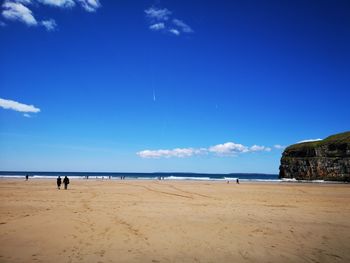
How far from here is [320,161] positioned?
3976 inches

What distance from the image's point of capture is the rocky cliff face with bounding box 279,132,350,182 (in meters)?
92.8

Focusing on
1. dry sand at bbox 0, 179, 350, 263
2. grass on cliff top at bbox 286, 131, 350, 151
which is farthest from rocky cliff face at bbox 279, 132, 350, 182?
dry sand at bbox 0, 179, 350, 263

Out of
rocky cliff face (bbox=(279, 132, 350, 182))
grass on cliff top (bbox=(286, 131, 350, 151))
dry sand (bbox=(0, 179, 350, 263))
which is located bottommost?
dry sand (bbox=(0, 179, 350, 263))

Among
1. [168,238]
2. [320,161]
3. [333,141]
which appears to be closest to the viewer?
[168,238]

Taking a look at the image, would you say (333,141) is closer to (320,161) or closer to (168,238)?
(320,161)

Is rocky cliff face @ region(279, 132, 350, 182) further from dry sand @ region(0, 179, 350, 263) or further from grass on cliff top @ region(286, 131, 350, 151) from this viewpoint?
dry sand @ region(0, 179, 350, 263)

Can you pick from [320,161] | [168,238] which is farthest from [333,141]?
[168,238]

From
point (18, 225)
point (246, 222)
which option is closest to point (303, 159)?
point (246, 222)

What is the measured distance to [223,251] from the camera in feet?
31.1

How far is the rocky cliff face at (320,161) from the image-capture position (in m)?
92.8

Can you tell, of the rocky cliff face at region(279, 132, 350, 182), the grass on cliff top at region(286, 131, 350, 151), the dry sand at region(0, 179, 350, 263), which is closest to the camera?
the dry sand at region(0, 179, 350, 263)

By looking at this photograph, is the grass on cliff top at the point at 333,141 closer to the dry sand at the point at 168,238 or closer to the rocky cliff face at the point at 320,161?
the rocky cliff face at the point at 320,161

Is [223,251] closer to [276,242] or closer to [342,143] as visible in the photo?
[276,242]

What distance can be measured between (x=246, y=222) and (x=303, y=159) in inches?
4154
